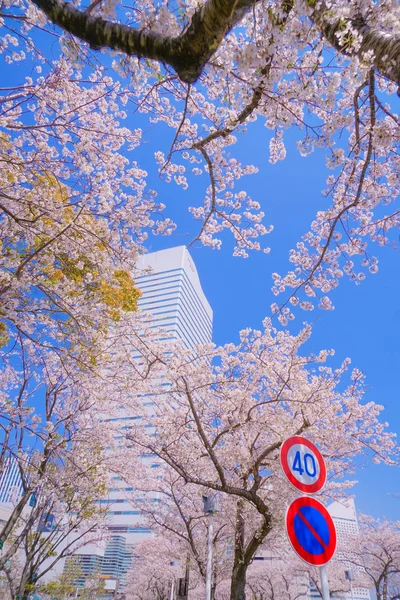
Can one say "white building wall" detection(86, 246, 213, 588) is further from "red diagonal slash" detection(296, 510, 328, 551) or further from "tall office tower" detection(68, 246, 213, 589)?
"red diagonal slash" detection(296, 510, 328, 551)

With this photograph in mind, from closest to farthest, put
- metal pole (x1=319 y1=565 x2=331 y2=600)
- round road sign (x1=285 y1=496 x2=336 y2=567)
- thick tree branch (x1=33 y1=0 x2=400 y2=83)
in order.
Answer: thick tree branch (x1=33 y1=0 x2=400 y2=83), metal pole (x1=319 y1=565 x2=331 y2=600), round road sign (x1=285 y1=496 x2=336 y2=567)

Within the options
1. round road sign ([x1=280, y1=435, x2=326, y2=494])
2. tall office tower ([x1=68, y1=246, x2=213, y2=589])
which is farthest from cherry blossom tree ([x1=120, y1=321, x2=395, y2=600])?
tall office tower ([x1=68, y1=246, x2=213, y2=589])

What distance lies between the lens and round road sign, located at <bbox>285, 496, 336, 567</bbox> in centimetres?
259

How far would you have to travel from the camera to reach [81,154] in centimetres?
441

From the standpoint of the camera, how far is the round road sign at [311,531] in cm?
259

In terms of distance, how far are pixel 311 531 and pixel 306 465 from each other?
19.5 inches

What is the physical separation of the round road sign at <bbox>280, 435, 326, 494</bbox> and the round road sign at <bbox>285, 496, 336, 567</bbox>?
6.5 inches

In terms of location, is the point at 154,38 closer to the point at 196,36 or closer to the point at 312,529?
the point at 196,36

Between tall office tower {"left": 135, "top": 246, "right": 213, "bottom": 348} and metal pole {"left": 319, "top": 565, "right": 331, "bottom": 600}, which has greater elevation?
tall office tower {"left": 135, "top": 246, "right": 213, "bottom": 348}

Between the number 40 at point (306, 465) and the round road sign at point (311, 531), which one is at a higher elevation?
the number 40 at point (306, 465)

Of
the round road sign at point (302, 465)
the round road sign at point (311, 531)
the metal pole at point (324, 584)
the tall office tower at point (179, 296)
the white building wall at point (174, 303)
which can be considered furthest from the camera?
the white building wall at point (174, 303)

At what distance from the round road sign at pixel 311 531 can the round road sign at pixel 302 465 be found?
0.54 feet

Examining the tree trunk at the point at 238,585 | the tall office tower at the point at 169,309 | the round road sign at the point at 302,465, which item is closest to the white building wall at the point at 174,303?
the tall office tower at the point at 169,309

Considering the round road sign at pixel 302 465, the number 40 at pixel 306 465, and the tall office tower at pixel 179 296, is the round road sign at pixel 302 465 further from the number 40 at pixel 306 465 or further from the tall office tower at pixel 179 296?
the tall office tower at pixel 179 296
